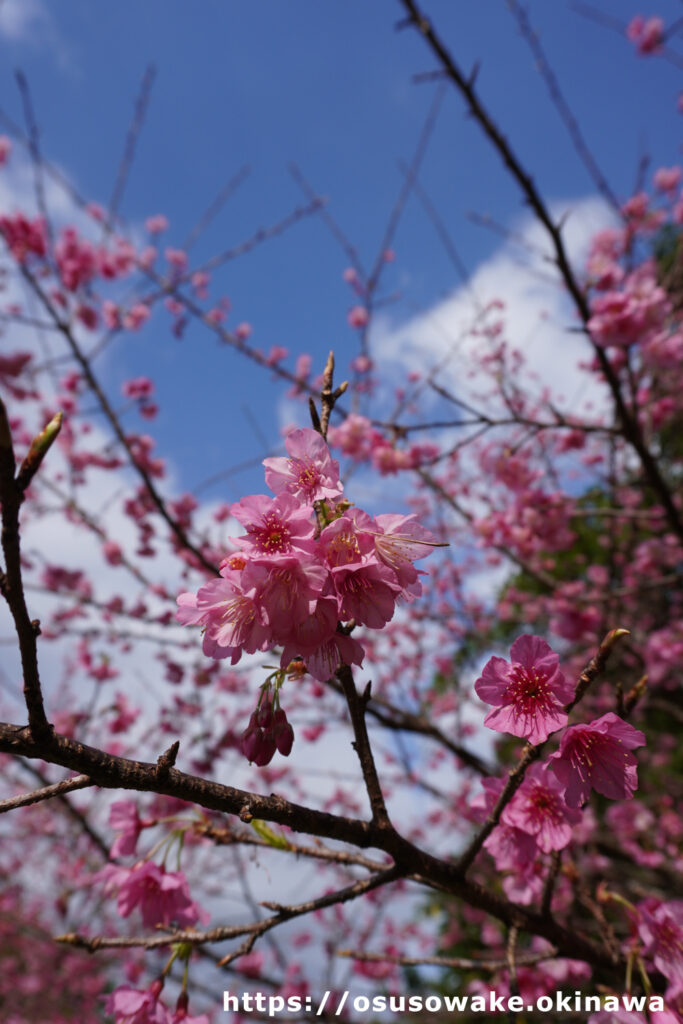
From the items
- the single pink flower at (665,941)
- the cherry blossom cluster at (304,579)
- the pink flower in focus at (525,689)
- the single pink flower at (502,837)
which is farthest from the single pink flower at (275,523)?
the single pink flower at (665,941)

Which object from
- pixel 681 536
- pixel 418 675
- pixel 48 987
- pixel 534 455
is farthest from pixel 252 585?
pixel 48 987

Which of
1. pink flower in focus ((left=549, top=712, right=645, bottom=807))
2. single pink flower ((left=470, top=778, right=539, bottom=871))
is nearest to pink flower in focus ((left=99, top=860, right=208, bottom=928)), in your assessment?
single pink flower ((left=470, top=778, right=539, bottom=871))

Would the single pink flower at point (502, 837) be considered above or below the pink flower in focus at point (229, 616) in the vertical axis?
below

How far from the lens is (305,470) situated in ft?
3.96

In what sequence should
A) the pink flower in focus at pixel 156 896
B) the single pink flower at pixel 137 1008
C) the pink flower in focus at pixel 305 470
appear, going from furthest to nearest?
the pink flower in focus at pixel 156 896 < the single pink flower at pixel 137 1008 < the pink flower in focus at pixel 305 470

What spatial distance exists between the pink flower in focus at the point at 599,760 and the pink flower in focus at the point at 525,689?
9 cm

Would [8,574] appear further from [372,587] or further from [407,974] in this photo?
[407,974]

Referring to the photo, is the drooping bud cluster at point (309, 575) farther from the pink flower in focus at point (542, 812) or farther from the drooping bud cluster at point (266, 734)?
the pink flower in focus at point (542, 812)

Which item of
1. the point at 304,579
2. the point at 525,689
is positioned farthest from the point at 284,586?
the point at 525,689

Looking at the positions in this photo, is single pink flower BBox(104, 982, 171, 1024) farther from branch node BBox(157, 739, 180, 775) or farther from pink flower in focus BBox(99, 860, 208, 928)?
branch node BBox(157, 739, 180, 775)

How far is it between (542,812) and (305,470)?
40.6 inches

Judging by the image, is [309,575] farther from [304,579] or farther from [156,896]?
[156,896]

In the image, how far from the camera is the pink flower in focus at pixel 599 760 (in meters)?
1.26

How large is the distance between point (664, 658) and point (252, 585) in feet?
22.3
